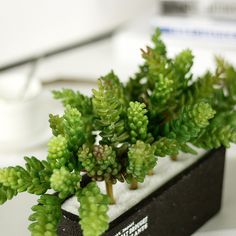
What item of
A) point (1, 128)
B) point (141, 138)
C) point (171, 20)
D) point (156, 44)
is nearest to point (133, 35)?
point (171, 20)

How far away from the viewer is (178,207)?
577 millimetres

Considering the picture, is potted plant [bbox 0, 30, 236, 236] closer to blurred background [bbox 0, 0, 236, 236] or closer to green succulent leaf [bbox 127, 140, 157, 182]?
green succulent leaf [bbox 127, 140, 157, 182]

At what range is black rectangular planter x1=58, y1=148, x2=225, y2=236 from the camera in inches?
19.8

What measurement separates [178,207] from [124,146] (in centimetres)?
11

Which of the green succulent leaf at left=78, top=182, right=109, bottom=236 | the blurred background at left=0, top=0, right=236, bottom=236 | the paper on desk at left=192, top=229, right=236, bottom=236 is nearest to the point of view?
the green succulent leaf at left=78, top=182, right=109, bottom=236

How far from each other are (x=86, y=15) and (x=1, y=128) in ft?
1.70

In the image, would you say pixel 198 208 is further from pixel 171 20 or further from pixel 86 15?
pixel 86 15

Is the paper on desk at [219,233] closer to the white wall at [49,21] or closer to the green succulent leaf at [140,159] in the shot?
the green succulent leaf at [140,159]

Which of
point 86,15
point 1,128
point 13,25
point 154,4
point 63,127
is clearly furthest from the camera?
point 154,4

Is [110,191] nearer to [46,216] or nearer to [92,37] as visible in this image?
[46,216]

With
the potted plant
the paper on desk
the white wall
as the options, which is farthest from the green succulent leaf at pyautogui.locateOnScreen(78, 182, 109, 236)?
the white wall

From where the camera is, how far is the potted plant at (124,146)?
18.4 inches

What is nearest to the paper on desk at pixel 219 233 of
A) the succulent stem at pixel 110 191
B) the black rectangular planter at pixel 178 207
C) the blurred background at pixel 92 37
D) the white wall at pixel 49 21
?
the black rectangular planter at pixel 178 207

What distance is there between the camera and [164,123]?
54cm
